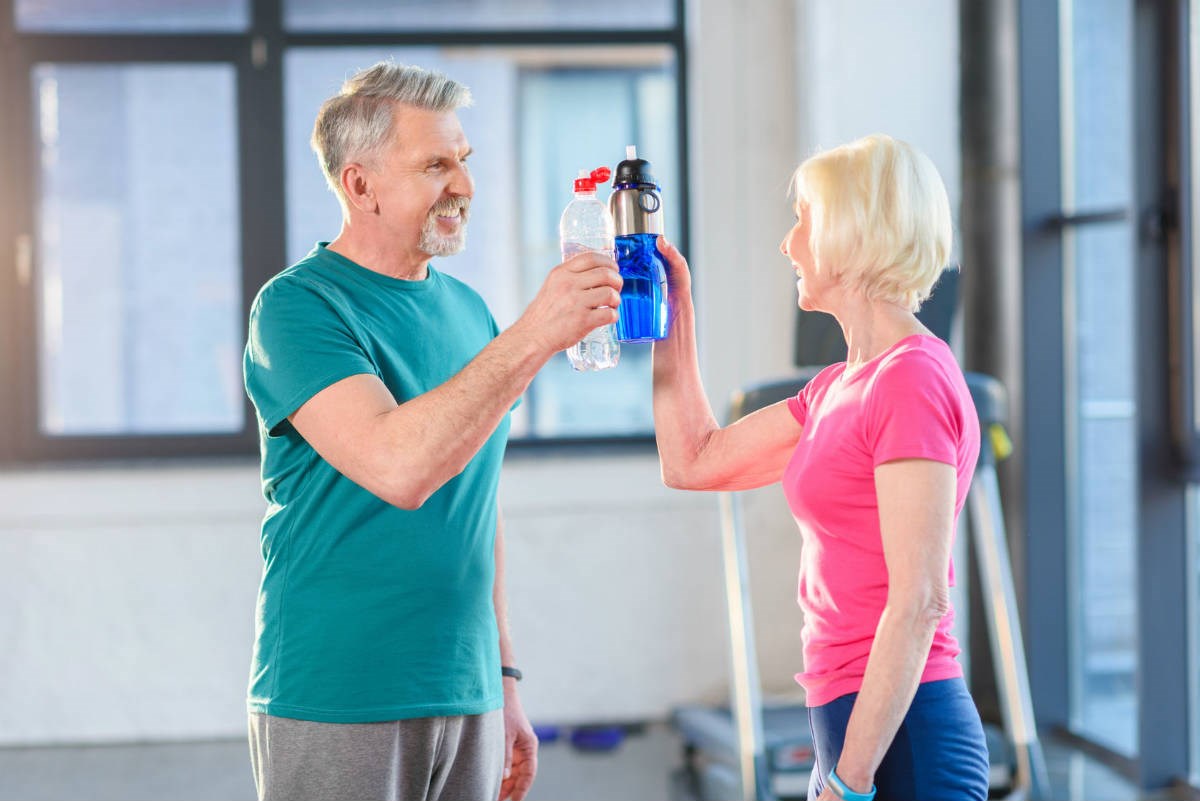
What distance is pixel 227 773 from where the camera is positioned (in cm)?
352

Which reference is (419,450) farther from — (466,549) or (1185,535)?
(1185,535)

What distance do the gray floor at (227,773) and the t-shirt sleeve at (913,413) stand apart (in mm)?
2178

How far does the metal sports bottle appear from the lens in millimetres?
1494

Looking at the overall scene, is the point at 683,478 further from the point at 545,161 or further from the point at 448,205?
the point at 545,161

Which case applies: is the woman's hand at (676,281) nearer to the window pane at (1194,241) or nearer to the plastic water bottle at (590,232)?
the plastic water bottle at (590,232)

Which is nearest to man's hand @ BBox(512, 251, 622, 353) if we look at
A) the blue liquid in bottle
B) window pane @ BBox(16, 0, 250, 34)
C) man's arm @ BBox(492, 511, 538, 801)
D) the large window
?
the blue liquid in bottle

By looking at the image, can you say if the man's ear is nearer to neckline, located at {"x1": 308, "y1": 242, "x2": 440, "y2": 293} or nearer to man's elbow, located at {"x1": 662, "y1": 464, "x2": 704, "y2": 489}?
neckline, located at {"x1": 308, "y1": 242, "x2": 440, "y2": 293}

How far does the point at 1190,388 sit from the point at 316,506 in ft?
7.75

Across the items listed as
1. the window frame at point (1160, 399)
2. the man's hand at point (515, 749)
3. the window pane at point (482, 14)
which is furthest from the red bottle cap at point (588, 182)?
the window pane at point (482, 14)

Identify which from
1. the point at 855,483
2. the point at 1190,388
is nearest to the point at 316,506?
Answer: the point at 855,483

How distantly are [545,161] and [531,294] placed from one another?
0.45 m

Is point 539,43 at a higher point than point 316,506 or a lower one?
higher

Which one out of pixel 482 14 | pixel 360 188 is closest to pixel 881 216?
pixel 360 188

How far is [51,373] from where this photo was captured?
13.3 feet
